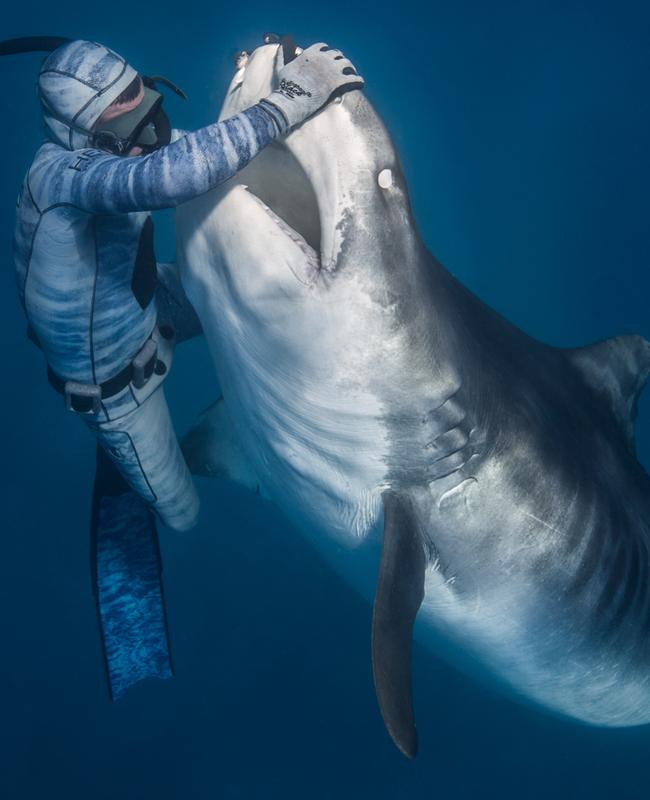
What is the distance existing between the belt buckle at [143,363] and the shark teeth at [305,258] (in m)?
1.38

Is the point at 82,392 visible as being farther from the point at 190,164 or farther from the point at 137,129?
the point at 190,164

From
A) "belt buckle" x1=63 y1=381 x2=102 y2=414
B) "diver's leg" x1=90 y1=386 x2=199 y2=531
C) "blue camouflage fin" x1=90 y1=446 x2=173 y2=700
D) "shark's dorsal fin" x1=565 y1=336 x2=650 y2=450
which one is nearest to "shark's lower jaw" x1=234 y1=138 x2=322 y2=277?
"belt buckle" x1=63 y1=381 x2=102 y2=414

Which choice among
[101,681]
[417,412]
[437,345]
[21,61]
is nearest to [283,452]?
[417,412]

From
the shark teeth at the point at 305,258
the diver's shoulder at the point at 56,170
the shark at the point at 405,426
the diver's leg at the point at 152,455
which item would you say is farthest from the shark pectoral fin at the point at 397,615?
the diver's shoulder at the point at 56,170

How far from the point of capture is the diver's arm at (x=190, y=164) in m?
2.04

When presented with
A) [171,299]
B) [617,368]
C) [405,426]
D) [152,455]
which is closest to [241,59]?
[405,426]

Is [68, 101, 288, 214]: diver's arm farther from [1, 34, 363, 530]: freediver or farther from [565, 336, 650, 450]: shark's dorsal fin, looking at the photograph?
[565, 336, 650, 450]: shark's dorsal fin

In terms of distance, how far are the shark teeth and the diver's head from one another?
90 cm

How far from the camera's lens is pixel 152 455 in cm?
373

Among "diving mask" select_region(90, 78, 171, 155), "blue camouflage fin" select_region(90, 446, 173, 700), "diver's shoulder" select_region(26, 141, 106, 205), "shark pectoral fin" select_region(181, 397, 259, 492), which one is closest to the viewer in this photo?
"diver's shoulder" select_region(26, 141, 106, 205)

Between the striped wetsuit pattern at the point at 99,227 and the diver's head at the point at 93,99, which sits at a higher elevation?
the diver's head at the point at 93,99

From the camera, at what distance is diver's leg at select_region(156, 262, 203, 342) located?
3.94 metres

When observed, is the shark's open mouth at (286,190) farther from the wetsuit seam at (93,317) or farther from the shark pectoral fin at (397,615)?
the shark pectoral fin at (397,615)

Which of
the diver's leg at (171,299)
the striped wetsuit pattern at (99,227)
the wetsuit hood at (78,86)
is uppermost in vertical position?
the wetsuit hood at (78,86)
